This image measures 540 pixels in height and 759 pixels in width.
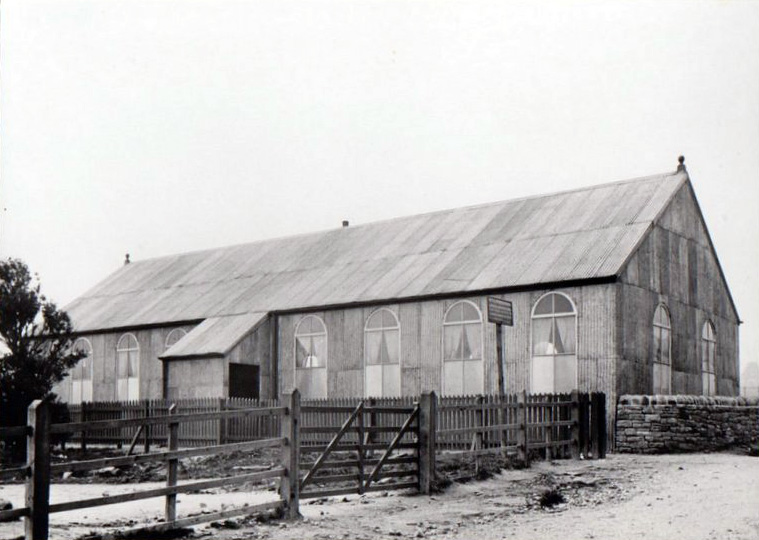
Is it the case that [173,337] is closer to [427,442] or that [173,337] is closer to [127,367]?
[127,367]

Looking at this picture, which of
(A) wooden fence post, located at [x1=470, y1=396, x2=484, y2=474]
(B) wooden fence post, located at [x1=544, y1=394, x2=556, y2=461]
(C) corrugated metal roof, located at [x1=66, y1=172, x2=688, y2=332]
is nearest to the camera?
(A) wooden fence post, located at [x1=470, y1=396, x2=484, y2=474]

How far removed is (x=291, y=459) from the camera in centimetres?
1329

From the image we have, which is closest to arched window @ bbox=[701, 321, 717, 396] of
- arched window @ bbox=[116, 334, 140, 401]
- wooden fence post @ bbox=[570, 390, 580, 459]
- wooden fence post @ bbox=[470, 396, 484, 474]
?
wooden fence post @ bbox=[470, 396, 484, 474]

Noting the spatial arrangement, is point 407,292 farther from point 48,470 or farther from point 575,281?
point 48,470

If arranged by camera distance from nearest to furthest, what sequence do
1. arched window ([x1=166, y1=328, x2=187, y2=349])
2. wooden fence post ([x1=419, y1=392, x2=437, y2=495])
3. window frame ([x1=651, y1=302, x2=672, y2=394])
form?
1. wooden fence post ([x1=419, y1=392, x2=437, y2=495])
2. window frame ([x1=651, y1=302, x2=672, y2=394])
3. arched window ([x1=166, y1=328, x2=187, y2=349])

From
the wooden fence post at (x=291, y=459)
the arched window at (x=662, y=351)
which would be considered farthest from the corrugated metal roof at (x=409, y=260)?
the wooden fence post at (x=291, y=459)

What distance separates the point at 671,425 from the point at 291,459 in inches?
542

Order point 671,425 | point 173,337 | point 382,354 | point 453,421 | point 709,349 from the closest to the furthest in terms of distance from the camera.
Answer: point 671,425 → point 453,421 → point 382,354 → point 709,349 → point 173,337

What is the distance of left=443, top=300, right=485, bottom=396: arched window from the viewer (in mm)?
28688

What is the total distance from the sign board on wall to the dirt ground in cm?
377

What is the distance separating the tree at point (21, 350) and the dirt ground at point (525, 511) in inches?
Result: 385

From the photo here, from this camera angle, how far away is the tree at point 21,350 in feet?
93.4

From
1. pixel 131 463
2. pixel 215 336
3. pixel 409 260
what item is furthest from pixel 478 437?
pixel 215 336

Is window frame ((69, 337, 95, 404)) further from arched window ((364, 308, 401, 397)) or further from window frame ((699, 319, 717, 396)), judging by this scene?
window frame ((699, 319, 717, 396))
